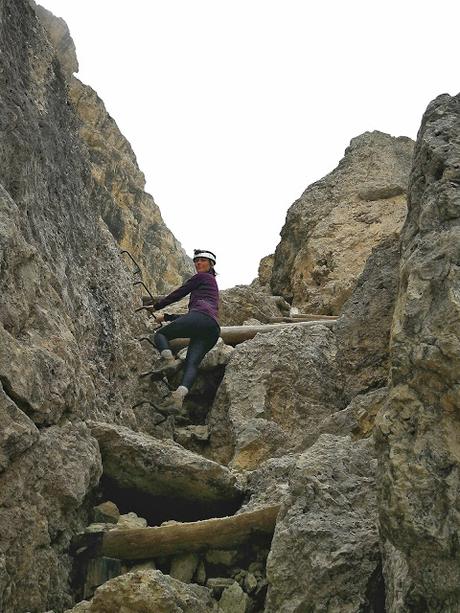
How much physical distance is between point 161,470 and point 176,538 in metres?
0.95

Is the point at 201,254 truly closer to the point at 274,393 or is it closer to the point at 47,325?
the point at 274,393

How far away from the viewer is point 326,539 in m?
5.93

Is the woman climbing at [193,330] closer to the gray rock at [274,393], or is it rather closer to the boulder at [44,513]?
the gray rock at [274,393]

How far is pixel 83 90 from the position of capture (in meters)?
50.3

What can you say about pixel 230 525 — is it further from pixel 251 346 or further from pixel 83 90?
pixel 83 90

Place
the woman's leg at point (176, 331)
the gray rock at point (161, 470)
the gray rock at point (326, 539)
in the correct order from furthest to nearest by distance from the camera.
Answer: the woman's leg at point (176, 331), the gray rock at point (161, 470), the gray rock at point (326, 539)

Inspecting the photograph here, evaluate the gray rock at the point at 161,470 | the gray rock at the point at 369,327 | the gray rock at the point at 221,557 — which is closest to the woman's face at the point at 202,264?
the gray rock at the point at 369,327

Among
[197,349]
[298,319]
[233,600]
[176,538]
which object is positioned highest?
[298,319]

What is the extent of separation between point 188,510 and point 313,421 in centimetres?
343

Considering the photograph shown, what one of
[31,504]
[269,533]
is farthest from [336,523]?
[31,504]

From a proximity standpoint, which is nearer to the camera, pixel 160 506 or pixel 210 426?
pixel 160 506

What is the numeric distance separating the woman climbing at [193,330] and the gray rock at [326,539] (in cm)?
430

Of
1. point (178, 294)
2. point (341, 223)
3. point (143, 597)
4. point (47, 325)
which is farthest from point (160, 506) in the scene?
point (341, 223)

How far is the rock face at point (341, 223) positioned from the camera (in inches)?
782
